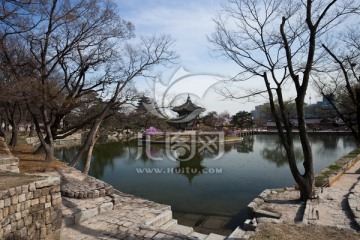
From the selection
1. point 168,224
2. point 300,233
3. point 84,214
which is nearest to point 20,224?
point 84,214

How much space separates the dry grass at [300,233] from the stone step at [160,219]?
8.38 ft


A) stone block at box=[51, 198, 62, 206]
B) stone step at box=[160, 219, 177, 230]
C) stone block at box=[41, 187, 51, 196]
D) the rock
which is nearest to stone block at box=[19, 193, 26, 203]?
stone block at box=[41, 187, 51, 196]

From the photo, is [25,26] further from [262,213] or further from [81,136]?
[81,136]

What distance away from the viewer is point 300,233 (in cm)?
481

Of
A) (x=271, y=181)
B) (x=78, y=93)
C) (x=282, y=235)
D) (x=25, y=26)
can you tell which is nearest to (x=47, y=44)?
(x=25, y=26)

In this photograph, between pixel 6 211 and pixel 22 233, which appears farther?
pixel 22 233

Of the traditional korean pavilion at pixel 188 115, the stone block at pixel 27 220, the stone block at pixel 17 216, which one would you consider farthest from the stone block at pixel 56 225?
the traditional korean pavilion at pixel 188 115

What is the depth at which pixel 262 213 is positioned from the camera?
688cm

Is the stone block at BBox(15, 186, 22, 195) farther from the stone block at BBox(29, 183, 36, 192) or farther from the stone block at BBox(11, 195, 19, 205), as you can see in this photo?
the stone block at BBox(29, 183, 36, 192)

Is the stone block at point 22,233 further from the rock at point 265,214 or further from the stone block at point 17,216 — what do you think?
the rock at point 265,214

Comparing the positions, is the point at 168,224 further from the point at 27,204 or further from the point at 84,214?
the point at 27,204

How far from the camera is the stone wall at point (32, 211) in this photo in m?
4.15

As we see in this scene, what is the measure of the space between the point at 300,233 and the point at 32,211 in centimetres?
467

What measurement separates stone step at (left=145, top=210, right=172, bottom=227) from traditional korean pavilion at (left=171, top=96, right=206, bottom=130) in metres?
28.8
